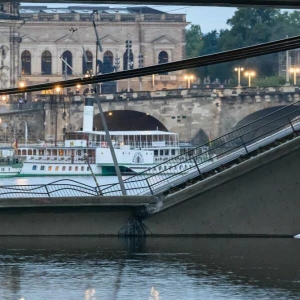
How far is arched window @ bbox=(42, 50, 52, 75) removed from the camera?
137 metres

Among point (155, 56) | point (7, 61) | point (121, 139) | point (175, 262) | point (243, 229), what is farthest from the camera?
point (155, 56)

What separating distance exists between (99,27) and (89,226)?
99479 mm

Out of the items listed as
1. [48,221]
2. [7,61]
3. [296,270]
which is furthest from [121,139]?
[296,270]

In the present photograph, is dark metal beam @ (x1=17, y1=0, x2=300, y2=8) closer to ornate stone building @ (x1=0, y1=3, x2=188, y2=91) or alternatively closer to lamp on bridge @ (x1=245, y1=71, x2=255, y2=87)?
lamp on bridge @ (x1=245, y1=71, x2=255, y2=87)

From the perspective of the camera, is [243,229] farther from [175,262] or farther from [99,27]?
[99,27]

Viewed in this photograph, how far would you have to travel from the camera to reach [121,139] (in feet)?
316

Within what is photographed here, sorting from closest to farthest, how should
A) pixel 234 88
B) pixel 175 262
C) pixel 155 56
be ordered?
pixel 175 262 < pixel 234 88 < pixel 155 56

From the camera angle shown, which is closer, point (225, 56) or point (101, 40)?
point (225, 56)

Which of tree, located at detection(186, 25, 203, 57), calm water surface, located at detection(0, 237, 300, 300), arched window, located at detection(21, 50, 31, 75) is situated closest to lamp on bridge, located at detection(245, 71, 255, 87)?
tree, located at detection(186, 25, 203, 57)

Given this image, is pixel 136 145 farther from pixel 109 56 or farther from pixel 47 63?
pixel 47 63

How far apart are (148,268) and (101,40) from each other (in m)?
104

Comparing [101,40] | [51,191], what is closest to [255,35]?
[101,40]

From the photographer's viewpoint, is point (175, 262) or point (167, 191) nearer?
point (175, 262)

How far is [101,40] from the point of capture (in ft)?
436
